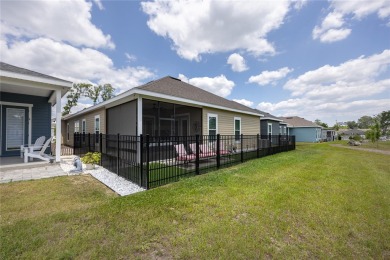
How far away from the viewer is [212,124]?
12.0 metres

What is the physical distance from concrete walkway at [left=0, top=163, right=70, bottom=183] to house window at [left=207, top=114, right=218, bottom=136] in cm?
827

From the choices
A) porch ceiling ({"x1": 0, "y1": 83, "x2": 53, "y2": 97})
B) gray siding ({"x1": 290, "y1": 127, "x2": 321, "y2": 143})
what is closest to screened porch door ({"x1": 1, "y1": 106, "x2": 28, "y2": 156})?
porch ceiling ({"x1": 0, "y1": 83, "x2": 53, "y2": 97})

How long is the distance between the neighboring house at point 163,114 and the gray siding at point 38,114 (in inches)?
108

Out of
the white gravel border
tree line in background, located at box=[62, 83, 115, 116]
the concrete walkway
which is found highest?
tree line in background, located at box=[62, 83, 115, 116]

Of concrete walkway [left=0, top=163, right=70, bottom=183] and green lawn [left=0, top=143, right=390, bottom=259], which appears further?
concrete walkway [left=0, top=163, right=70, bottom=183]

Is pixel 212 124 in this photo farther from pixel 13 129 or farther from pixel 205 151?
pixel 13 129

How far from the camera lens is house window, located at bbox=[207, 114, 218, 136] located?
11698 mm

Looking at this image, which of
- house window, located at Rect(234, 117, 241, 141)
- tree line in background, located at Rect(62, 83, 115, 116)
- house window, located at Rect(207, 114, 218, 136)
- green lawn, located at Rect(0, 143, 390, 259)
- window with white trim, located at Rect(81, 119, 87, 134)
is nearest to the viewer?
green lawn, located at Rect(0, 143, 390, 259)

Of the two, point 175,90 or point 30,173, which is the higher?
point 175,90

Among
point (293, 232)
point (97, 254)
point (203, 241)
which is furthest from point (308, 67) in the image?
point (97, 254)

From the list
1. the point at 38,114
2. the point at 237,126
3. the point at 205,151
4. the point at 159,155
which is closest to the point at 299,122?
the point at 237,126

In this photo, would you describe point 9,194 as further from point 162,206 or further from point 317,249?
point 317,249

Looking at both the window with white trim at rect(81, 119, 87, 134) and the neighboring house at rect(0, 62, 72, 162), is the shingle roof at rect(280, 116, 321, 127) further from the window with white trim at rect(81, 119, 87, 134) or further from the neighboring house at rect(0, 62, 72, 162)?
the neighboring house at rect(0, 62, 72, 162)

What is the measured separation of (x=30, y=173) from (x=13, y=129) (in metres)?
4.94
